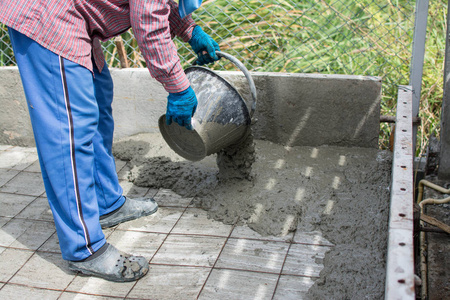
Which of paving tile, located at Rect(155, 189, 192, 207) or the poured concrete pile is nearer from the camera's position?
the poured concrete pile

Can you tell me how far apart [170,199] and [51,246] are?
0.91 m

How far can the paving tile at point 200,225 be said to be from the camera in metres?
3.20

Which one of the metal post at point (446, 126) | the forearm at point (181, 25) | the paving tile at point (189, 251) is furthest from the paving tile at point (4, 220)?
the metal post at point (446, 126)

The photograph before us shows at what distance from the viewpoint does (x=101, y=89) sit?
119 inches

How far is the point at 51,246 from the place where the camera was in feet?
10.3

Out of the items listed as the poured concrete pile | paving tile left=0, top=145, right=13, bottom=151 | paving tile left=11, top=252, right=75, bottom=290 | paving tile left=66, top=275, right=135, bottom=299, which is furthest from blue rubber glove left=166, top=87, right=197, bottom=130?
paving tile left=0, top=145, right=13, bottom=151

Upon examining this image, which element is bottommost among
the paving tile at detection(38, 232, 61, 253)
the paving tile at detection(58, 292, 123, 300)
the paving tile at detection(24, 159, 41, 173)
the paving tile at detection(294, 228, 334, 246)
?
the paving tile at detection(24, 159, 41, 173)

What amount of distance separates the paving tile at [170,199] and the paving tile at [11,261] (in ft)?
3.21

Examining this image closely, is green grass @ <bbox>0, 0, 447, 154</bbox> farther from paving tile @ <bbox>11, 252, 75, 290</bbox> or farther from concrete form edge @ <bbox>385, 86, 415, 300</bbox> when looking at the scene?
paving tile @ <bbox>11, 252, 75, 290</bbox>

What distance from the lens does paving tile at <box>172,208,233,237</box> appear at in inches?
126

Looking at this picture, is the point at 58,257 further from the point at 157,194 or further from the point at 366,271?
the point at 366,271

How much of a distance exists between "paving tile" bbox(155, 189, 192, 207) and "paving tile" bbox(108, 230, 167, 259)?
0.38m

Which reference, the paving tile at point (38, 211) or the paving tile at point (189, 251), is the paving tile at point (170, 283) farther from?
the paving tile at point (38, 211)

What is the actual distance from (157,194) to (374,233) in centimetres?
163
